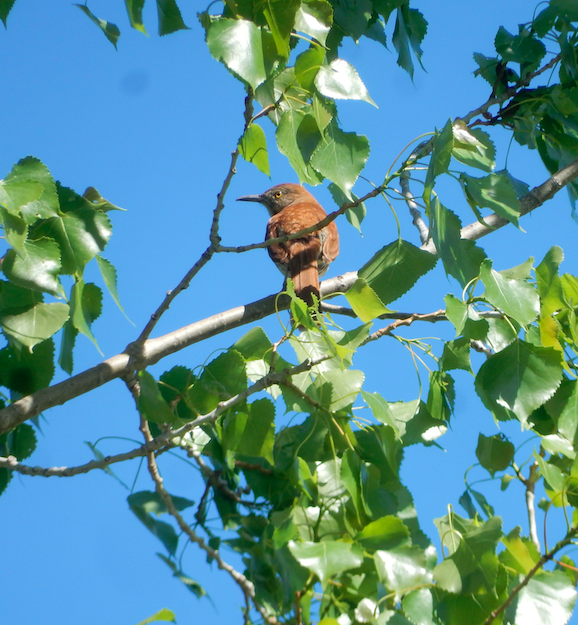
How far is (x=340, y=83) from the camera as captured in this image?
2168mm

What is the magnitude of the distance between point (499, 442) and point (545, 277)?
633 millimetres

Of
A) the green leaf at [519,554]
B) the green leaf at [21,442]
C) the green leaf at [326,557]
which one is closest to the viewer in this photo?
the green leaf at [326,557]

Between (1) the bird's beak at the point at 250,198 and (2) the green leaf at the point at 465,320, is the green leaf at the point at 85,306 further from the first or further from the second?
(1) the bird's beak at the point at 250,198

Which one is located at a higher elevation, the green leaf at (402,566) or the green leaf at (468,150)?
the green leaf at (468,150)

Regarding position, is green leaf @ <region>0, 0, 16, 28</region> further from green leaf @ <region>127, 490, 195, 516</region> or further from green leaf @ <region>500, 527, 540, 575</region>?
green leaf @ <region>500, 527, 540, 575</region>

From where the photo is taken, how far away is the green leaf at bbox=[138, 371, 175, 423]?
2.03m

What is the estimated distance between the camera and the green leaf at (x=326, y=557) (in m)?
1.58

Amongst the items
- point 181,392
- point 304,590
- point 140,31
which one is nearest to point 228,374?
point 181,392

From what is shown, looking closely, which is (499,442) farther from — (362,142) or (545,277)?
(362,142)

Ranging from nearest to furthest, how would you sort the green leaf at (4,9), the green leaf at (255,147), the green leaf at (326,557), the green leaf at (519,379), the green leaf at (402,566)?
the green leaf at (326,557)
the green leaf at (402,566)
the green leaf at (519,379)
the green leaf at (255,147)
the green leaf at (4,9)

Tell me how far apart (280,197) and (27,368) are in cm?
460


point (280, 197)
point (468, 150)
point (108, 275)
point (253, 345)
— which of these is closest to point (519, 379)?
point (468, 150)

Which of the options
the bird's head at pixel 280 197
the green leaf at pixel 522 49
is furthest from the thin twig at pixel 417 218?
the bird's head at pixel 280 197

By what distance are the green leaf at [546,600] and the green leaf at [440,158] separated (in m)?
1.17
